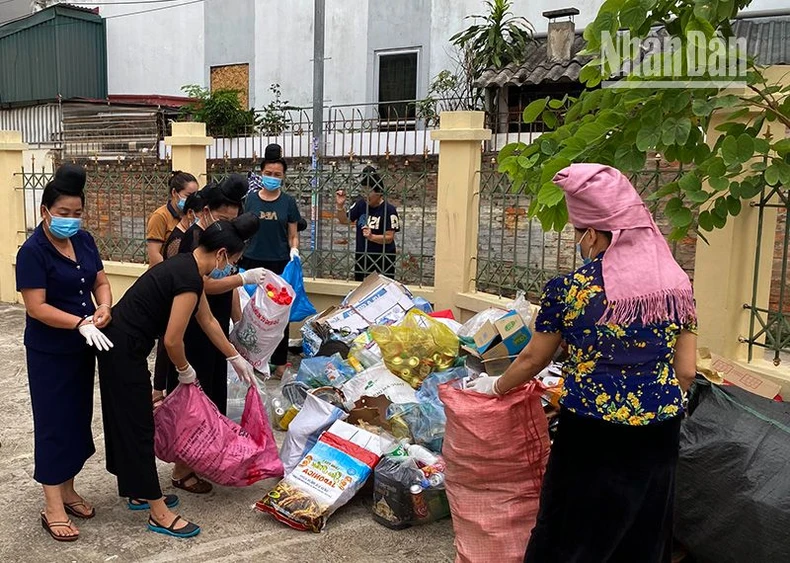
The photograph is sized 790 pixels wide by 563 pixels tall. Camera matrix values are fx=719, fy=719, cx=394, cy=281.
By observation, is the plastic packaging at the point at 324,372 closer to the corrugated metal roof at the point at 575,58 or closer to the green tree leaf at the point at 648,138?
the green tree leaf at the point at 648,138

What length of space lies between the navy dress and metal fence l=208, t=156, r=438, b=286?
325cm

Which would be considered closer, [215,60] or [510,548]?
[510,548]

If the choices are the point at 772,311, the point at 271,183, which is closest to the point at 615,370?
the point at 772,311

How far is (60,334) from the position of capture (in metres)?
3.21

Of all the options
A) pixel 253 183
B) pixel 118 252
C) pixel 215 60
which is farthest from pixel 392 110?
pixel 253 183

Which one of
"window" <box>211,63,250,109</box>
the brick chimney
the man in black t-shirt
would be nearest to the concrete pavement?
the man in black t-shirt

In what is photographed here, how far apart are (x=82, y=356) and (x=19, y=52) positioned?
1371 centimetres

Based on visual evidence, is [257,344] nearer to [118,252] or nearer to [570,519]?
[570,519]

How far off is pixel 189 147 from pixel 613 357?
5959mm

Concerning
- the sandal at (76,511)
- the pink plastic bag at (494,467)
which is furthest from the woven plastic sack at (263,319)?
the pink plastic bag at (494,467)

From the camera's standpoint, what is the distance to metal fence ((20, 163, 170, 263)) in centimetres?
769

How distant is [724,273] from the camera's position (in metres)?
3.87

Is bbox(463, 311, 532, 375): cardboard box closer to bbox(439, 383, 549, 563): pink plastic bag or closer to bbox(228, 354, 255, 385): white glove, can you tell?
bbox(439, 383, 549, 563): pink plastic bag

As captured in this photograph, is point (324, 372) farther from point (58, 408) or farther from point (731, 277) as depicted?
point (731, 277)
